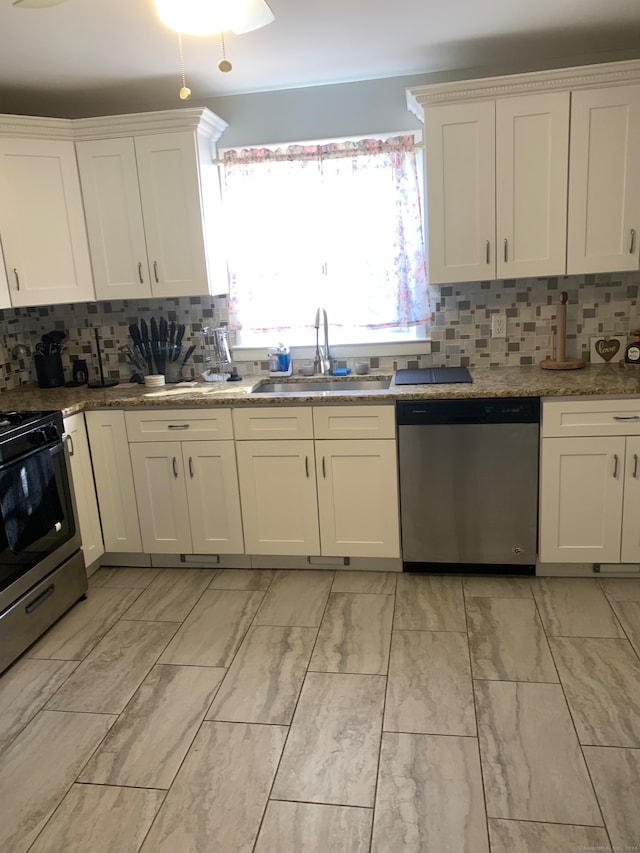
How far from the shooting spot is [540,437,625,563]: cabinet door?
→ 2.96 meters

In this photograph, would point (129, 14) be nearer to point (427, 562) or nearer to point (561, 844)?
point (427, 562)

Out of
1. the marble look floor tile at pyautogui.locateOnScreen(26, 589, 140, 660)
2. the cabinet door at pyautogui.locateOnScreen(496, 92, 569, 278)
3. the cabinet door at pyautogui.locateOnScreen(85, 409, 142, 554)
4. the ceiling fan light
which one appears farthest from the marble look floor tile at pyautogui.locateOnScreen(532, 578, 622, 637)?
the ceiling fan light

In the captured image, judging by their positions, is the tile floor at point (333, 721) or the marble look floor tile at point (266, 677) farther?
the marble look floor tile at point (266, 677)

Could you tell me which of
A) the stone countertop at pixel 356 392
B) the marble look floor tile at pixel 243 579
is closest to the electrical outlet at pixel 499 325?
the stone countertop at pixel 356 392

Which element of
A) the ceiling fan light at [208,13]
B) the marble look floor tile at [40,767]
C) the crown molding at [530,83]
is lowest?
the marble look floor tile at [40,767]

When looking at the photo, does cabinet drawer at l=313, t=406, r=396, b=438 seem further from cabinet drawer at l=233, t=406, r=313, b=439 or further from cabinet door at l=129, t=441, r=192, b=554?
cabinet door at l=129, t=441, r=192, b=554

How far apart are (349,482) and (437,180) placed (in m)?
1.50

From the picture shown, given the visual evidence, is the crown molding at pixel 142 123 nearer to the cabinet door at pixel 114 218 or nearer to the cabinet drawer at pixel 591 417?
the cabinet door at pixel 114 218

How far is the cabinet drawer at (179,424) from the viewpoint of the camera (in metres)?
3.27

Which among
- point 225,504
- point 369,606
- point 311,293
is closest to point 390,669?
point 369,606

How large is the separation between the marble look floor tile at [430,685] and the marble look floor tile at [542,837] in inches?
15.1

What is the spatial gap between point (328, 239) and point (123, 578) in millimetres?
2120

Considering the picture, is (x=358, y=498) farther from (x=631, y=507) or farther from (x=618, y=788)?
(x=618, y=788)

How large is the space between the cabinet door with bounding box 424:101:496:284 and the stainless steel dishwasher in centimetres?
71
